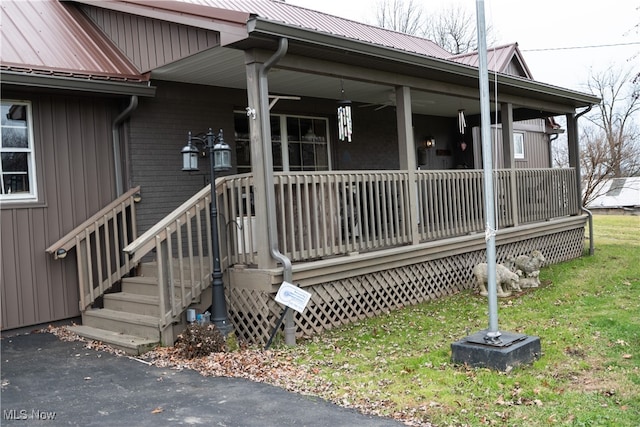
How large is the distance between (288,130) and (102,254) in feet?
11.9

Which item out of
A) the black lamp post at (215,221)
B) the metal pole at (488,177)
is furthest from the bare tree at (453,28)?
the metal pole at (488,177)

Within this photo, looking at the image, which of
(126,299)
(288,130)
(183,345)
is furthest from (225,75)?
(183,345)

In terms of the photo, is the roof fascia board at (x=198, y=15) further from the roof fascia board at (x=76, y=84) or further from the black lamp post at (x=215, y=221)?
the black lamp post at (x=215, y=221)

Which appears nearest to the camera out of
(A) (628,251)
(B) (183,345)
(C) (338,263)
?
(B) (183,345)

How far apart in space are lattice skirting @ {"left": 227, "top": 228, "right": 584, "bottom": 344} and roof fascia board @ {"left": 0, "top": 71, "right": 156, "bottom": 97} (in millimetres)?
2883

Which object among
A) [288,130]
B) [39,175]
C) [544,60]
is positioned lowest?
[39,175]

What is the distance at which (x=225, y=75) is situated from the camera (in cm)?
779

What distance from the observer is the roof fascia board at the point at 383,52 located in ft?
18.8

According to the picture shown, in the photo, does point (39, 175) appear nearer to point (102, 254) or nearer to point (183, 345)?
point (102, 254)

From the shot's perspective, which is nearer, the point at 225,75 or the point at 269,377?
the point at 269,377

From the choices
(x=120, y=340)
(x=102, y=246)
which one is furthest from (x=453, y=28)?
(x=120, y=340)

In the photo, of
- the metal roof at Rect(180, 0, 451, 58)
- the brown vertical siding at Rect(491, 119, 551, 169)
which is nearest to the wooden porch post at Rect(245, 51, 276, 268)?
the metal roof at Rect(180, 0, 451, 58)

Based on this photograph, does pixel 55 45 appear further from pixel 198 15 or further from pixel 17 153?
pixel 198 15

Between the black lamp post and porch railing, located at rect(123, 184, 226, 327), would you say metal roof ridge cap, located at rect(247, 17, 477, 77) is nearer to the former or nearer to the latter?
the black lamp post
